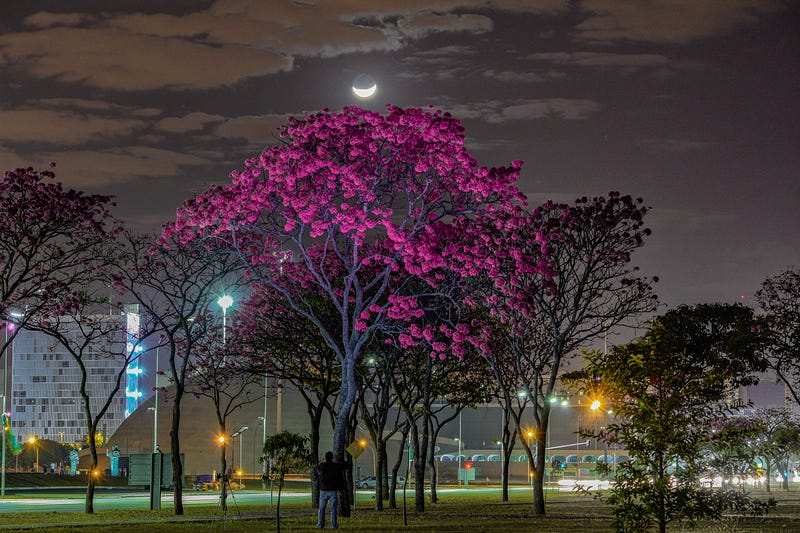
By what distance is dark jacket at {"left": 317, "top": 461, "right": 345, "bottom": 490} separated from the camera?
90.0ft

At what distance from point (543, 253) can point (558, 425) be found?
148968 mm

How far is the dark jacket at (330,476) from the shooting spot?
90.0 feet

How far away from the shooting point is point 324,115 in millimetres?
30125

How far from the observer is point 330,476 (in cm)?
2747

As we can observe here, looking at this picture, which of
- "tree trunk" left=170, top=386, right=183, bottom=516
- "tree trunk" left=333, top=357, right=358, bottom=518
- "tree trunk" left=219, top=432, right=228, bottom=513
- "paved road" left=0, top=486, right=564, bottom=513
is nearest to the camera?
"tree trunk" left=333, top=357, right=358, bottom=518

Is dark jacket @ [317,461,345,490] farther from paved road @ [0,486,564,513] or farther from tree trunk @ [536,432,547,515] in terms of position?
tree trunk @ [536,432,547,515]

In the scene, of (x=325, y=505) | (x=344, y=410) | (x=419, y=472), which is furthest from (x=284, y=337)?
(x=325, y=505)

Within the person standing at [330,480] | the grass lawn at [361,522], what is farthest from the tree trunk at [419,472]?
the person standing at [330,480]

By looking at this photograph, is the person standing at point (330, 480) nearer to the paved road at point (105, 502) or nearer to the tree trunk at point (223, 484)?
the tree trunk at point (223, 484)

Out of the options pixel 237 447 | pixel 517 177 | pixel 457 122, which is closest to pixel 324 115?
pixel 457 122

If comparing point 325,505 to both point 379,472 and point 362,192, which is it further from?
point 379,472

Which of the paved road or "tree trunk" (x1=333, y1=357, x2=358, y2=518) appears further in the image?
the paved road

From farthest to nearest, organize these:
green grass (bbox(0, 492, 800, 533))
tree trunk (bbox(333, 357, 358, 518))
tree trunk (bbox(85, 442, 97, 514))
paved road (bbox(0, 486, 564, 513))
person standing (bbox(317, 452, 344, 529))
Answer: paved road (bbox(0, 486, 564, 513)), tree trunk (bbox(85, 442, 97, 514)), tree trunk (bbox(333, 357, 358, 518)), green grass (bbox(0, 492, 800, 533)), person standing (bbox(317, 452, 344, 529))

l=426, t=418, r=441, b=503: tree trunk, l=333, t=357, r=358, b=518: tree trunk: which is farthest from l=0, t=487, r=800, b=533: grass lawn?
l=426, t=418, r=441, b=503: tree trunk
